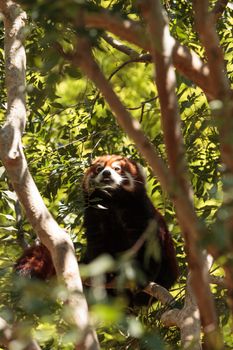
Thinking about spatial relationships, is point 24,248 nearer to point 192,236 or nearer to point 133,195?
point 133,195

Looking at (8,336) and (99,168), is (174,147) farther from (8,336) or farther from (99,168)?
(99,168)

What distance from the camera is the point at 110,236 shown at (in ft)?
20.1

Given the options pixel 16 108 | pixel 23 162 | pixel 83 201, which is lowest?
pixel 83 201

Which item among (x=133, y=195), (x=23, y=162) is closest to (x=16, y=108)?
(x=23, y=162)

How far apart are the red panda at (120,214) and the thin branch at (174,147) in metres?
3.28

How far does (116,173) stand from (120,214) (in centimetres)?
35

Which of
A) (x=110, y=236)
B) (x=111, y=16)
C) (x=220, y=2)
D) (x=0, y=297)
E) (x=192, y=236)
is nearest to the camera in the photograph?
(x=192, y=236)

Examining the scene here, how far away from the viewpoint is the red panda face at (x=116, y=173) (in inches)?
241

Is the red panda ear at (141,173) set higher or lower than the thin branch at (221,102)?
lower

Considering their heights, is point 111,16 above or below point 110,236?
above

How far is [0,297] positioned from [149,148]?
3.98ft

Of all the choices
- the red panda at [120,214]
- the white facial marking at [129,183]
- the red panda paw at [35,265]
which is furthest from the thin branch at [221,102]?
the white facial marking at [129,183]

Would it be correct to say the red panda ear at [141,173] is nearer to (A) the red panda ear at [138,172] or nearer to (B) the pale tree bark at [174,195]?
(A) the red panda ear at [138,172]

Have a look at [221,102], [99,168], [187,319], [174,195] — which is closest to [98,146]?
[99,168]
